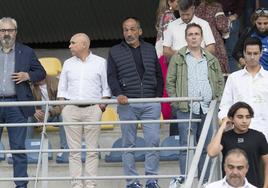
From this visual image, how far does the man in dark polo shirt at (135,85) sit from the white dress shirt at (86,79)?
147 mm

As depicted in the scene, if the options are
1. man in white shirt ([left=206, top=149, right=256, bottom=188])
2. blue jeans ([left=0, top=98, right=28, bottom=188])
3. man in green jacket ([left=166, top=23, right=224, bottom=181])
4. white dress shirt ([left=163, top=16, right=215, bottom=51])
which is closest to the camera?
man in white shirt ([left=206, top=149, right=256, bottom=188])

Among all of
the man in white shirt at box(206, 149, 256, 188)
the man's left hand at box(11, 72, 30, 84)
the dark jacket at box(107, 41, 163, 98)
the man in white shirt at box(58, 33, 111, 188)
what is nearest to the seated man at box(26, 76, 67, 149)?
the man's left hand at box(11, 72, 30, 84)

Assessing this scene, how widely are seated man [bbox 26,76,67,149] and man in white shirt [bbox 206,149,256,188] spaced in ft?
11.3

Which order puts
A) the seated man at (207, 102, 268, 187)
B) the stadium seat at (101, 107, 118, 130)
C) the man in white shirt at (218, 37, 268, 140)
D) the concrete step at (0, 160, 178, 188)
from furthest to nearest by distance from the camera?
1. the stadium seat at (101, 107, 118, 130)
2. the concrete step at (0, 160, 178, 188)
3. the man in white shirt at (218, 37, 268, 140)
4. the seated man at (207, 102, 268, 187)

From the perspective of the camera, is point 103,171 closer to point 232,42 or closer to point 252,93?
point 232,42

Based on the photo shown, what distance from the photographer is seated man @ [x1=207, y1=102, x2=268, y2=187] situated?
9445 mm

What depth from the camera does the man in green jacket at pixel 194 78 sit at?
10.9m

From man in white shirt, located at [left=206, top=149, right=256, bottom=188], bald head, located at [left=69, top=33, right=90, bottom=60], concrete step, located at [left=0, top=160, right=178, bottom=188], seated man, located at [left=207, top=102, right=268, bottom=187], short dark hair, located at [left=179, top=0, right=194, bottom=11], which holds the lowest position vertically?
concrete step, located at [left=0, top=160, right=178, bottom=188]

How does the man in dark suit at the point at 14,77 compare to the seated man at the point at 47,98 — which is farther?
the seated man at the point at 47,98

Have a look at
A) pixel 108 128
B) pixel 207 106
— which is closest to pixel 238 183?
pixel 207 106

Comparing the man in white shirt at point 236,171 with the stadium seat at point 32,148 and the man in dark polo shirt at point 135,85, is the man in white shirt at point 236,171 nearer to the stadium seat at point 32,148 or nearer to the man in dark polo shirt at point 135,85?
the man in dark polo shirt at point 135,85

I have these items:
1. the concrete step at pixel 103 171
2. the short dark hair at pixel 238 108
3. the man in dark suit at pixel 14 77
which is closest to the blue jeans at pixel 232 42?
the concrete step at pixel 103 171

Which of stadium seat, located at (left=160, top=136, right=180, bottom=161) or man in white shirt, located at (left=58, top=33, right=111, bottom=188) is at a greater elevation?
man in white shirt, located at (left=58, top=33, right=111, bottom=188)

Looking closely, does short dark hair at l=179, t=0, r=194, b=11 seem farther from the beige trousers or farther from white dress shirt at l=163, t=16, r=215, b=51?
the beige trousers
